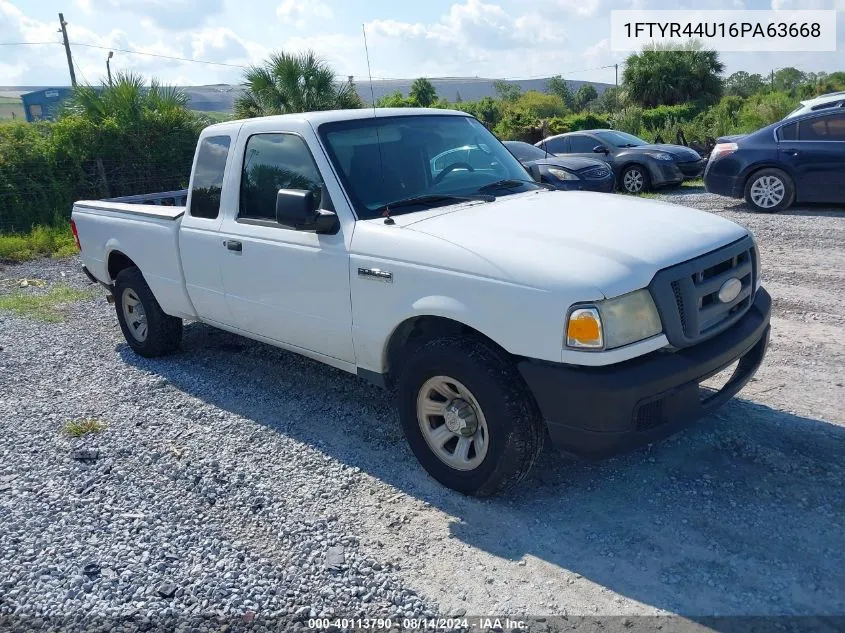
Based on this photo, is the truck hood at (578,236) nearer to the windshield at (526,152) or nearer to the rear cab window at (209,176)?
the rear cab window at (209,176)

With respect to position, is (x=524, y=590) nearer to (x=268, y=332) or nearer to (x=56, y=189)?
(x=268, y=332)

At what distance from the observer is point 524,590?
3.14 m

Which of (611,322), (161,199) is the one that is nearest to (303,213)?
(611,322)

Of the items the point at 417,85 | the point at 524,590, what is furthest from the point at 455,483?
the point at 417,85

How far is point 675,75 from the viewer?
4291 cm

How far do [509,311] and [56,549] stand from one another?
2.58 meters

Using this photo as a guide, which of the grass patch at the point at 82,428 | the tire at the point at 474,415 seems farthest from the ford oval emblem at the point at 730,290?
the grass patch at the point at 82,428

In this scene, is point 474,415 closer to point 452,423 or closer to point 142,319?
point 452,423

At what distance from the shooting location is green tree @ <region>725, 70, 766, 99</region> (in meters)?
56.0

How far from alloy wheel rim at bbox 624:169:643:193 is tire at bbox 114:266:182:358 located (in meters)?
11.0

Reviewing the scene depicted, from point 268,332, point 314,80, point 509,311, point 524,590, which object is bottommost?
point 524,590

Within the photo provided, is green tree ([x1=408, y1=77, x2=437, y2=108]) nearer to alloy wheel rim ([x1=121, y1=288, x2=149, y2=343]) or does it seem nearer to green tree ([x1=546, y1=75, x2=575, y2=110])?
green tree ([x1=546, y1=75, x2=575, y2=110])

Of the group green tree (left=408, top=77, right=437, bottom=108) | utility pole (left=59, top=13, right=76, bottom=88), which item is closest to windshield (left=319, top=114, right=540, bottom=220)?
utility pole (left=59, top=13, right=76, bottom=88)

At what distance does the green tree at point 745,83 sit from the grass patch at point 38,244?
172 ft
